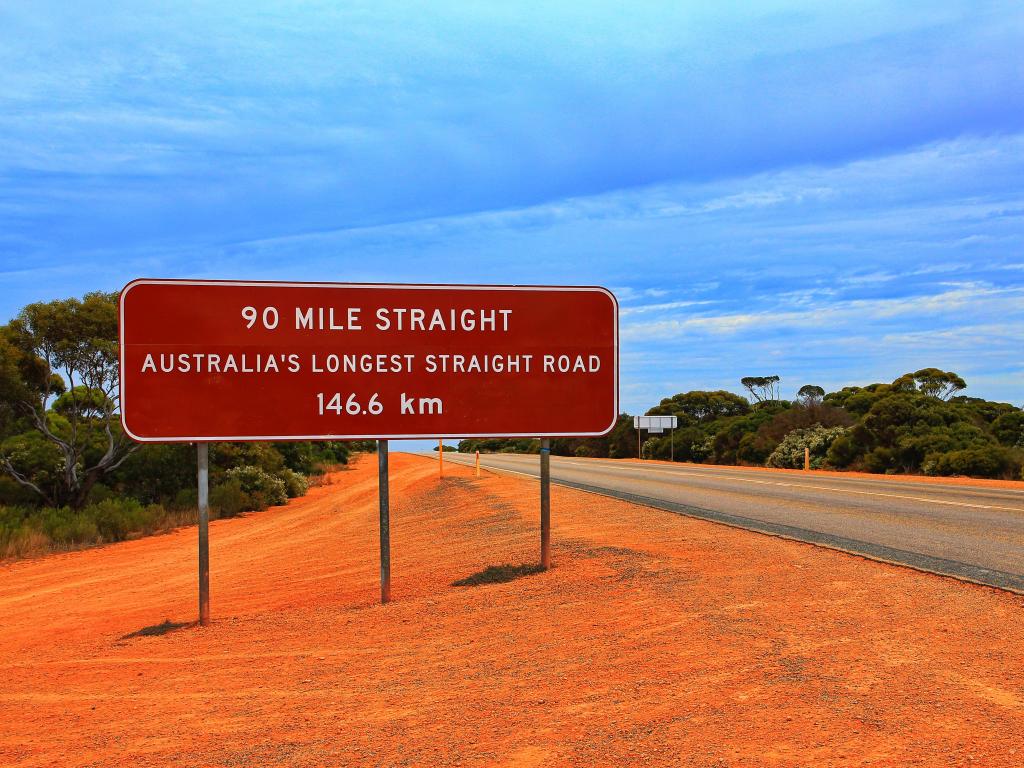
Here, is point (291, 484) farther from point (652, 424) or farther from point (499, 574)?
point (652, 424)

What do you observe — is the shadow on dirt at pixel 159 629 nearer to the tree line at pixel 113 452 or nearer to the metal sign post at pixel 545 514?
the metal sign post at pixel 545 514

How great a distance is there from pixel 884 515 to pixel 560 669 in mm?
10362

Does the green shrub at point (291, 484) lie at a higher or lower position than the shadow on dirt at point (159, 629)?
lower

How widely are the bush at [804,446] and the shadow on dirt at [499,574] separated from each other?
33022mm

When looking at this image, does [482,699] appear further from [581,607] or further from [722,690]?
[581,607]

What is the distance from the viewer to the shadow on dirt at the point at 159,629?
8477mm

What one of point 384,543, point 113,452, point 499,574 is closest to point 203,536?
point 384,543

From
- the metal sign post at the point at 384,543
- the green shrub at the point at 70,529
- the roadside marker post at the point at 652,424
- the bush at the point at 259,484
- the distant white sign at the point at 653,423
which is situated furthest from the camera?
the distant white sign at the point at 653,423

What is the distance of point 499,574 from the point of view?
380 inches

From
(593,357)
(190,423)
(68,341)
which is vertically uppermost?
(68,341)

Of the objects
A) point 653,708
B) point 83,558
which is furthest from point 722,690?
point 83,558

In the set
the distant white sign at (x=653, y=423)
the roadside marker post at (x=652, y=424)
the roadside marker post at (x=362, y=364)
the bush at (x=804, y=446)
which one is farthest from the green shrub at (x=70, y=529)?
the distant white sign at (x=653, y=423)

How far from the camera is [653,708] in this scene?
4.96 metres

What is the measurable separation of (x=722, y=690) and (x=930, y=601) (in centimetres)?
305
